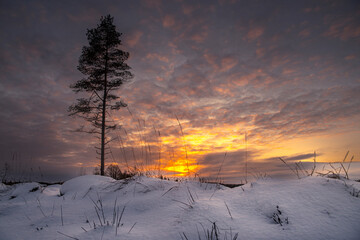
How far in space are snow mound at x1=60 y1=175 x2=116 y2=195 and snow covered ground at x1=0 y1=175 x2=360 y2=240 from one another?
785 mm

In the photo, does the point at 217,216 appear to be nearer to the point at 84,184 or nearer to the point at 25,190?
the point at 84,184

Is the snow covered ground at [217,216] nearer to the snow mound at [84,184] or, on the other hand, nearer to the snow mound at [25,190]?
the snow mound at [84,184]

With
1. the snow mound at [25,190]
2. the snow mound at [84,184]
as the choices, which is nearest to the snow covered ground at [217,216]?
the snow mound at [84,184]

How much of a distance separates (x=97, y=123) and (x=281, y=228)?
13.8 meters

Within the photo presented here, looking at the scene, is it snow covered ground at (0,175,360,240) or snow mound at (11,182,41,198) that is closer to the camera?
snow covered ground at (0,175,360,240)

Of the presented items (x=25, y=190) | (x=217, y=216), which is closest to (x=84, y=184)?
(x=25, y=190)

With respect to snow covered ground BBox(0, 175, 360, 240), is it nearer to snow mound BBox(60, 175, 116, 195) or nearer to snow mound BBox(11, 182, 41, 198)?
snow mound BBox(60, 175, 116, 195)

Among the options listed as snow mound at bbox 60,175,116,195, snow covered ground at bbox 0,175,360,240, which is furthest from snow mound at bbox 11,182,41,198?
snow covered ground at bbox 0,175,360,240

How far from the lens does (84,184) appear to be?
4133 mm

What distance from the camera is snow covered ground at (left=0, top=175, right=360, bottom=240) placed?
1.59 meters

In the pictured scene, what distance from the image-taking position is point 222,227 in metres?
1.66

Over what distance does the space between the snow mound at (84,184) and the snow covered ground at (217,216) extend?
2.58 feet

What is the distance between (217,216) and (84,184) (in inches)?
129

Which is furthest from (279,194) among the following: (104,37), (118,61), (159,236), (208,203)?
(104,37)
